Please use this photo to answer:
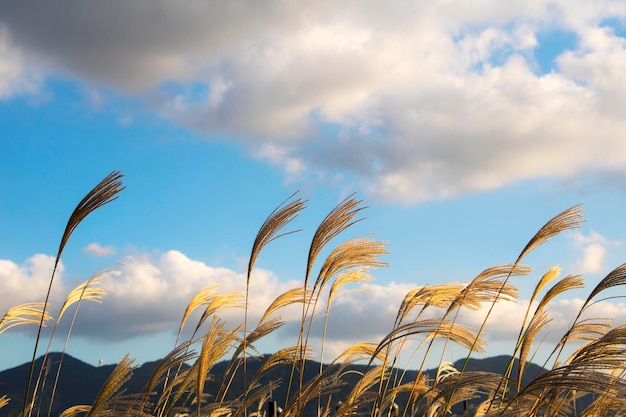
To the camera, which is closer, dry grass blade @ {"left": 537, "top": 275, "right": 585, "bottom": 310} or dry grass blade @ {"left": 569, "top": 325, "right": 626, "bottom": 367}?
dry grass blade @ {"left": 569, "top": 325, "right": 626, "bottom": 367}

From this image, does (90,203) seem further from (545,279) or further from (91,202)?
(545,279)

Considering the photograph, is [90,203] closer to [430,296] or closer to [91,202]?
[91,202]

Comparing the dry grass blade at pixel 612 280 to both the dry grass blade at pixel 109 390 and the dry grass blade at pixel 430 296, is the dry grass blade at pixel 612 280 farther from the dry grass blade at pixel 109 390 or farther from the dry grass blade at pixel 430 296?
the dry grass blade at pixel 109 390

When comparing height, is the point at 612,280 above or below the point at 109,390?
above

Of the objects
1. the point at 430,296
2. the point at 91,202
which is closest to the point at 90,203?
the point at 91,202

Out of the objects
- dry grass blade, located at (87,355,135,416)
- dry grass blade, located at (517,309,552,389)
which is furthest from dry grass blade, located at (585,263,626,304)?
dry grass blade, located at (87,355,135,416)

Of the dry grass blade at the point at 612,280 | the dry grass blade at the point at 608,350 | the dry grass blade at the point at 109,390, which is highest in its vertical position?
the dry grass blade at the point at 612,280

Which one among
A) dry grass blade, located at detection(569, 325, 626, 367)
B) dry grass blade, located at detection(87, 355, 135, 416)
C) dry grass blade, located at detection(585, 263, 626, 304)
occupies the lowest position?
dry grass blade, located at detection(87, 355, 135, 416)

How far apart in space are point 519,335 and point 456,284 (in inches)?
16.4

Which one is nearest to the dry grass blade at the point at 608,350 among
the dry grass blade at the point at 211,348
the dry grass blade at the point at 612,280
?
the dry grass blade at the point at 612,280

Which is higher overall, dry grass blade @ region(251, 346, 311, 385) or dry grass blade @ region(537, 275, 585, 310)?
dry grass blade @ region(537, 275, 585, 310)

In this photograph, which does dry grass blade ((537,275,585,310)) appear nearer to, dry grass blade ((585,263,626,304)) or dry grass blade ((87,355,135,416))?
dry grass blade ((585,263,626,304))

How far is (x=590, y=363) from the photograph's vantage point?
223cm

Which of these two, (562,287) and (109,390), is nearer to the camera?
(109,390)
